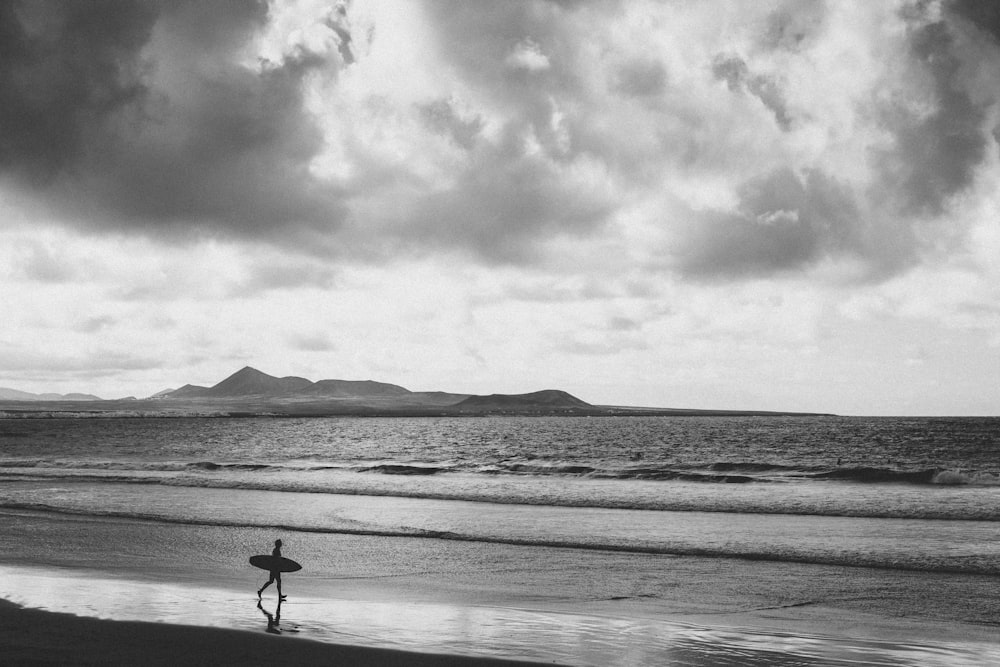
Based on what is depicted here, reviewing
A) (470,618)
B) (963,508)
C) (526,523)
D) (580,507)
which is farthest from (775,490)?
(470,618)

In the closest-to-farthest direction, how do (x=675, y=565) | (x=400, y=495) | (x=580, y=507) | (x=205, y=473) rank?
(x=675, y=565) → (x=580, y=507) → (x=400, y=495) → (x=205, y=473)

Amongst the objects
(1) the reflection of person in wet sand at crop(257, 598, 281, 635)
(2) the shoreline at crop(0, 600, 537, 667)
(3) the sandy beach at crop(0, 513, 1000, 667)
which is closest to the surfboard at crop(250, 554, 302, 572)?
(1) the reflection of person in wet sand at crop(257, 598, 281, 635)

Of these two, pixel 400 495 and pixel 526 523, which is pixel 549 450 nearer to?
pixel 400 495

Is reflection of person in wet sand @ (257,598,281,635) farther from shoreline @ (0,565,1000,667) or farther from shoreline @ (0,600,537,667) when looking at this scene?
shoreline @ (0,600,537,667)

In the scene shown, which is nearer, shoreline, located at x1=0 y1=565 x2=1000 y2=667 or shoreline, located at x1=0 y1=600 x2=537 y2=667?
shoreline, located at x1=0 y1=600 x2=537 y2=667

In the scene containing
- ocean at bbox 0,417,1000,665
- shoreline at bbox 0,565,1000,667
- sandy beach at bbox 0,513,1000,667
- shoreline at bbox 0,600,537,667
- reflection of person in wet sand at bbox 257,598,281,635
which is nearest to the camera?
shoreline at bbox 0,600,537,667

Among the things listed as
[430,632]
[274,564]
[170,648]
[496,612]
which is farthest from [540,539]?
[170,648]

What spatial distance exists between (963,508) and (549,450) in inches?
2221

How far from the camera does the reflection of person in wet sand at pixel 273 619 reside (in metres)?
11.2

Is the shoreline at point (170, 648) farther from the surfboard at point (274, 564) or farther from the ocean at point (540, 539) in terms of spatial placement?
the surfboard at point (274, 564)

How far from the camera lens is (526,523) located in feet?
81.6

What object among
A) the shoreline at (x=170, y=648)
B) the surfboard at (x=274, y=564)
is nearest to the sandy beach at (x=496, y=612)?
the shoreline at (x=170, y=648)

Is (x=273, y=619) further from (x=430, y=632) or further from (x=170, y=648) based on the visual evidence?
(x=430, y=632)

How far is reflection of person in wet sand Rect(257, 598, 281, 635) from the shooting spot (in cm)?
1121
